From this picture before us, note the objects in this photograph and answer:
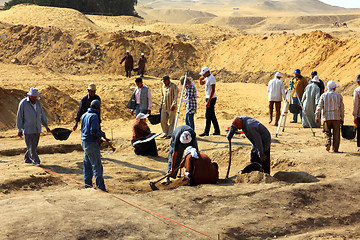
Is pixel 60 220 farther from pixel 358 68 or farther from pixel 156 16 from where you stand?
pixel 156 16

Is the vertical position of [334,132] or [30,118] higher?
[30,118]

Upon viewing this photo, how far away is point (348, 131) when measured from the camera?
33.9 ft

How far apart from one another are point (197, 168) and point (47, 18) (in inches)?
1198

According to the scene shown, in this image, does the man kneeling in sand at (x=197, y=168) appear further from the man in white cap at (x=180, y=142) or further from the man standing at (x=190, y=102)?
the man standing at (x=190, y=102)

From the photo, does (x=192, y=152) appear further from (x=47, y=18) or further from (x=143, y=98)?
(x=47, y=18)

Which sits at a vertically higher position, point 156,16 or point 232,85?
point 156,16

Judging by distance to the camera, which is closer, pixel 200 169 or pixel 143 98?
pixel 200 169

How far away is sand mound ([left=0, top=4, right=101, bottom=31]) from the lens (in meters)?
32.7

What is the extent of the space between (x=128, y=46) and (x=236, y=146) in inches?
806

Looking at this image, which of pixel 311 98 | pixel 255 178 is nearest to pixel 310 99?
pixel 311 98

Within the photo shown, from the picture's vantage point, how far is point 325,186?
7.08 metres

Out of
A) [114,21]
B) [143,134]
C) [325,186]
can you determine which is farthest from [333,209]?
[114,21]

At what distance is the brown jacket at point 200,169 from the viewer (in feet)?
22.7

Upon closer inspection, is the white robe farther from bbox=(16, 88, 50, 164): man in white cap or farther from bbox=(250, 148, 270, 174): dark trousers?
bbox=(16, 88, 50, 164): man in white cap
